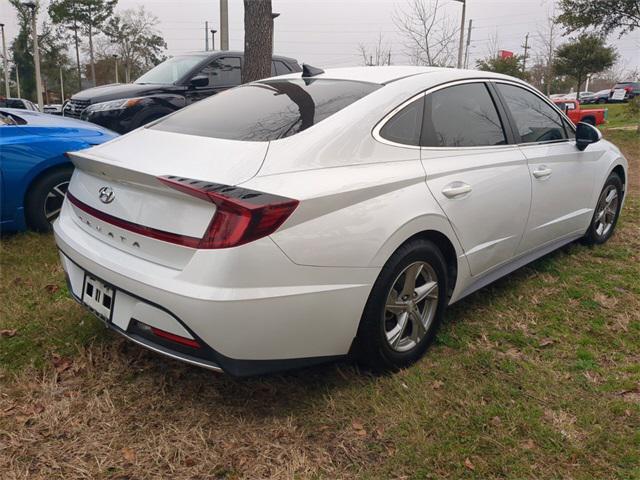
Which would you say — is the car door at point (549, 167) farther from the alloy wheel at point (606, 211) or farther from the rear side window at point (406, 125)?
the rear side window at point (406, 125)

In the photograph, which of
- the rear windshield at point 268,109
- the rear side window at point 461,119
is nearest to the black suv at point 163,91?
the rear windshield at point 268,109

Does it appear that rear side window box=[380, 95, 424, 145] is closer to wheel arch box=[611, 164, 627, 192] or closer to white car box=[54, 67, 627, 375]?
white car box=[54, 67, 627, 375]

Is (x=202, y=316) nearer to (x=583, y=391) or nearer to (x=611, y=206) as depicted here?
(x=583, y=391)

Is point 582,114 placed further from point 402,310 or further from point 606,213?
point 402,310

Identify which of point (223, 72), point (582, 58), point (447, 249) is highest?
point (582, 58)

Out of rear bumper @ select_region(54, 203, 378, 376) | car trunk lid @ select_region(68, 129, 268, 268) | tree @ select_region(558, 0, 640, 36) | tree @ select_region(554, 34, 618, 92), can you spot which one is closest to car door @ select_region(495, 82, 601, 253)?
rear bumper @ select_region(54, 203, 378, 376)

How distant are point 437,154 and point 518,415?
1341 millimetres

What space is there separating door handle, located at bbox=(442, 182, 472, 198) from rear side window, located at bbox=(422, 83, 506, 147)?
0.24 m

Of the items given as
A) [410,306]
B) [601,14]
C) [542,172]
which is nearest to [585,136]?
[542,172]

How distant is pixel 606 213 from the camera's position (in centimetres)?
477

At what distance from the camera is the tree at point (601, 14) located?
14.3 meters

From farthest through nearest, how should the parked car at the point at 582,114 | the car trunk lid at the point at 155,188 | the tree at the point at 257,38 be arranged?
the parked car at the point at 582,114
the tree at the point at 257,38
the car trunk lid at the point at 155,188

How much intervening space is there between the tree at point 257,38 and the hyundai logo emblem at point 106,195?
4404 mm

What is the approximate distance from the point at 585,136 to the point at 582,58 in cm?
2917
